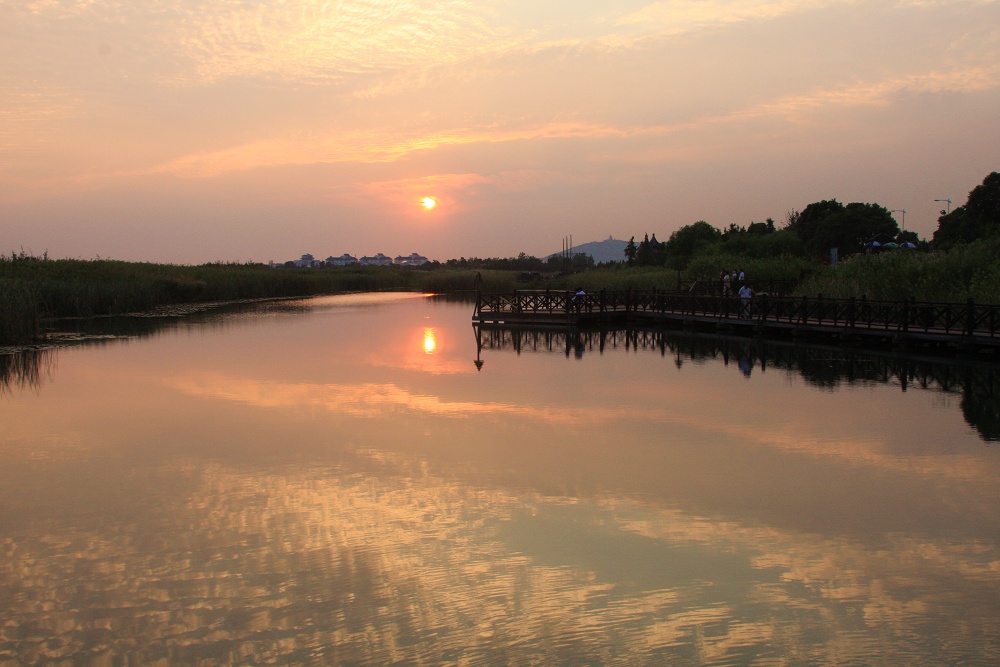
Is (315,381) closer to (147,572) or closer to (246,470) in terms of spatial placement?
(246,470)

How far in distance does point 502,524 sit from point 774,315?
72.9 ft

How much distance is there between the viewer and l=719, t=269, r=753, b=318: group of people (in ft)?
97.4

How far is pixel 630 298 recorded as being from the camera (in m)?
36.5

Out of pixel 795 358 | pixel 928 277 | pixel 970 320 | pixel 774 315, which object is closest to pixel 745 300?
pixel 774 315

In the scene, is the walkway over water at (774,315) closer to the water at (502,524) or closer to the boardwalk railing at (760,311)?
the boardwalk railing at (760,311)

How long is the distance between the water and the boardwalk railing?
4.66 m

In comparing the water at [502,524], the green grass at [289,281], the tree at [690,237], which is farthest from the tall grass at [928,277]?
the tree at [690,237]

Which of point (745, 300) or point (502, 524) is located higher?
point (745, 300)

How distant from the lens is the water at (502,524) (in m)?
6.19

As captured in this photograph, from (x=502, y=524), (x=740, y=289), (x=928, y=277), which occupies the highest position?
(x=928, y=277)

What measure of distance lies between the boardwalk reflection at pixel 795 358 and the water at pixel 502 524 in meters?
0.25

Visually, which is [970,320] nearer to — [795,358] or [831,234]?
[795,358]

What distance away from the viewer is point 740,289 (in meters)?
31.1

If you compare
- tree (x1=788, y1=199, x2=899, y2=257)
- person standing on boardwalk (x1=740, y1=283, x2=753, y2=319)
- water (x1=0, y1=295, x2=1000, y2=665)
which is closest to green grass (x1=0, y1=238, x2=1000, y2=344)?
person standing on boardwalk (x1=740, y1=283, x2=753, y2=319)
